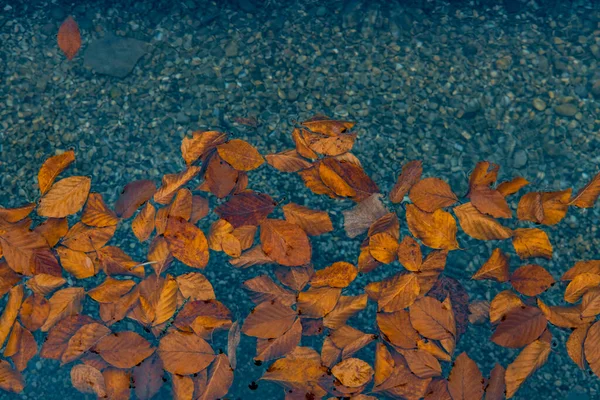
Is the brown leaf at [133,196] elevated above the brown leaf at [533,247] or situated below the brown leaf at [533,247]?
above

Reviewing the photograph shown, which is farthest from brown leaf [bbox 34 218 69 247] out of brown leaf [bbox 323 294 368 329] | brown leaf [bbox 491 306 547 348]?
brown leaf [bbox 491 306 547 348]

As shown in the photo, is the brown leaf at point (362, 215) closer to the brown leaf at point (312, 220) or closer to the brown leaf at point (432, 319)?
the brown leaf at point (312, 220)

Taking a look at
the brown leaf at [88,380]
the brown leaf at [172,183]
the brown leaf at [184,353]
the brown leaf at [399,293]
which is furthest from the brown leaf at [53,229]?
the brown leaf at [399,293]

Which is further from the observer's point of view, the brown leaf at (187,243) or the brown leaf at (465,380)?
the brown leaf at (187,243)

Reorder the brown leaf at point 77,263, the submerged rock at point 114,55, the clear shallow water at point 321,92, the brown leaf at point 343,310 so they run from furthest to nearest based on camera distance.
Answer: the submerged rock at point 114,55 → the clear shallow water at point 321,92 → the brown leaf at point 77,263 → the brown leaf at point 343,310

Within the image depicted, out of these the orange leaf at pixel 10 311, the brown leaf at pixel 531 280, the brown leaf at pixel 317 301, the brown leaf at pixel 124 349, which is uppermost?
the brown leaf at pixel 531 280

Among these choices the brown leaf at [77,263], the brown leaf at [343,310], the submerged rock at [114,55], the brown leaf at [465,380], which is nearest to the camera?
the brown leaf at [465,380]

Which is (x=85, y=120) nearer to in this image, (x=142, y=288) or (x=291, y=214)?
A: (x=142, y=288)

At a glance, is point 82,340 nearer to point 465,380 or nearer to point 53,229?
point 53,229
